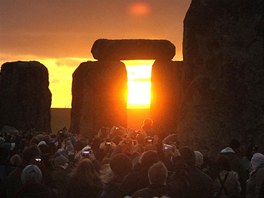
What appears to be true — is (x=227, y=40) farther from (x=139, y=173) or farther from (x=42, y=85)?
(x=42, y=85)

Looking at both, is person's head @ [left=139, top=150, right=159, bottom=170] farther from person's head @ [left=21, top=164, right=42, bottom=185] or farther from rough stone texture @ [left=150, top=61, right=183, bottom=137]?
rough stone texture @ [left=150, top=61, right=183, bottom=137]

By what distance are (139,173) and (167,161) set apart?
57.6 inches

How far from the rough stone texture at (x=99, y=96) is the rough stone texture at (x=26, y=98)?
292 centimetres

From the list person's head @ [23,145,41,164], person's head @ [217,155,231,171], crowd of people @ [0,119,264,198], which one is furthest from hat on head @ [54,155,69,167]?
person's head @ [217,155,231,171]

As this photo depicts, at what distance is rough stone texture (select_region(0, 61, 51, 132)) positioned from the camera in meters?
34.0

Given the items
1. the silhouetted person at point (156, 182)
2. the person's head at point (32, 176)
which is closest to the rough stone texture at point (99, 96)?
the person's head at point (32, 176)

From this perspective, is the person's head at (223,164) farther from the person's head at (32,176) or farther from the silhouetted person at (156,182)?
the person's head at (32,176)

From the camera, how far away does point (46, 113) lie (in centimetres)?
3456

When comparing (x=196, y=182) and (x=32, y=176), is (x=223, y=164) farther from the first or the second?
(x=32, y=176)

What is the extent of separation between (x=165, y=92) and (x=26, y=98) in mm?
8693

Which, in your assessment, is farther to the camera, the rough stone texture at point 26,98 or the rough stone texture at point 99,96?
the rough stone texture at point 26,98

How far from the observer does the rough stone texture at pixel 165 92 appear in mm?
31016

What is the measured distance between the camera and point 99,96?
A: 31781 mm

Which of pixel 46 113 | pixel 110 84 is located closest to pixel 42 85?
pixel 46 113
